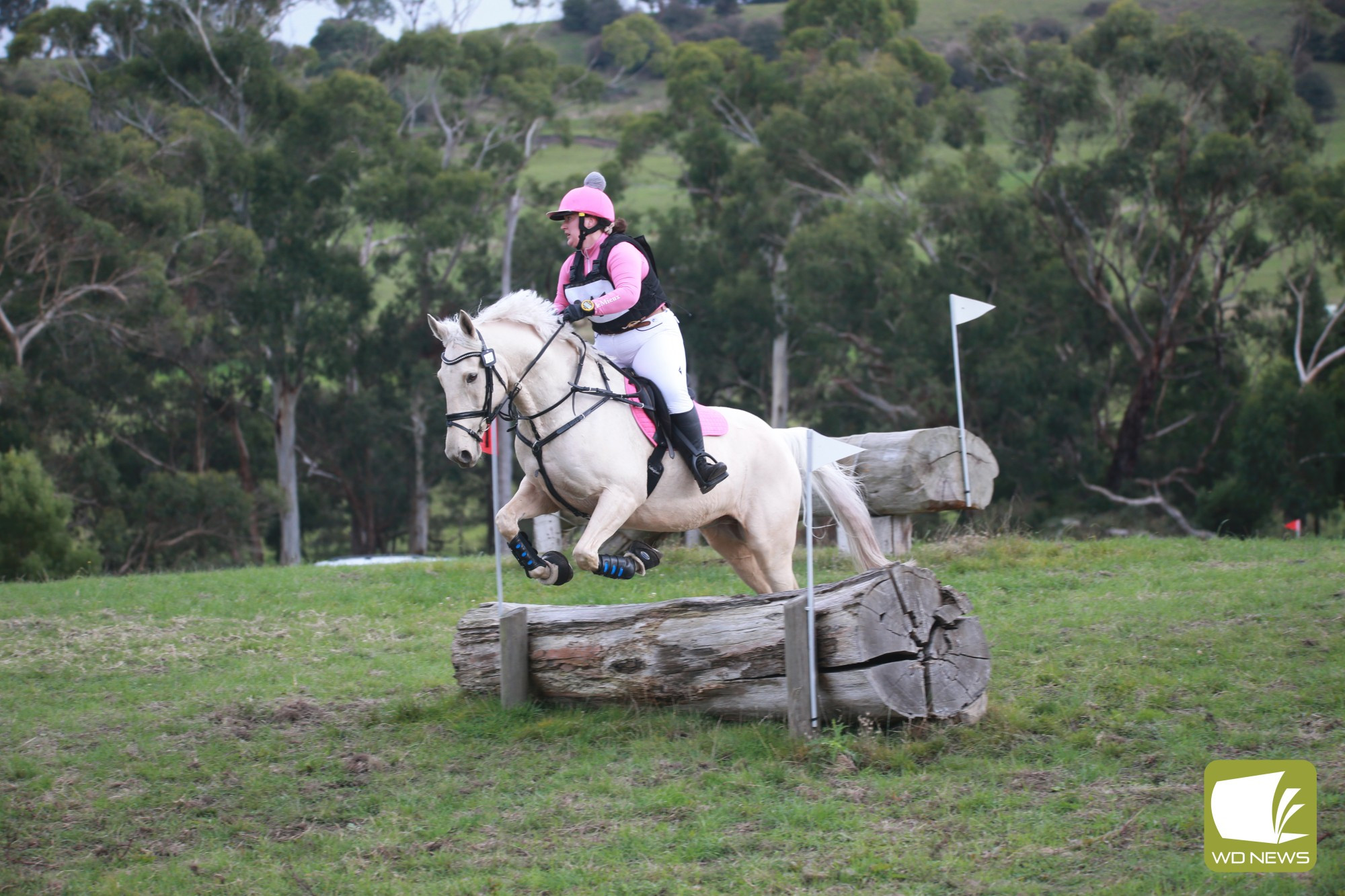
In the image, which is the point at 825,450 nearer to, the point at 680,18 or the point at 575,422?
the point at 575,422

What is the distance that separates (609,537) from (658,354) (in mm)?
1081

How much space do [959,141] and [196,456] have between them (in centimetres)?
2026

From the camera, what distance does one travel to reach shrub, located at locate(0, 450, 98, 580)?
694 inches

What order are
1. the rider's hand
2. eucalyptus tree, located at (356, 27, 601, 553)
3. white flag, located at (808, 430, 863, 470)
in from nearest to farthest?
1. white flag, located at (808, 430, 863, 470)
2. the rider's hand
3. eucalyptus tree, located at (356, 27, 601, 553)

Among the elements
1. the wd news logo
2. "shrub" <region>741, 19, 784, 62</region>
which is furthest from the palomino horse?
"shrub" <region>741, 19, 784, 62</region>

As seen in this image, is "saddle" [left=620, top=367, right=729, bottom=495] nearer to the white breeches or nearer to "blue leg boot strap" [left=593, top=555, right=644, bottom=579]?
the white breeches

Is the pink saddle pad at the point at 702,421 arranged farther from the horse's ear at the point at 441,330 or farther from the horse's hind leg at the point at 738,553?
the horse's ear at the point at 441,330

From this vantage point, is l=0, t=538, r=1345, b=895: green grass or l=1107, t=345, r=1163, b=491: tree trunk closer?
l=0, t=538, r=1345, b=895: green grass

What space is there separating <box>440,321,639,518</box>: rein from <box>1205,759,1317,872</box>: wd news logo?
10.7ft

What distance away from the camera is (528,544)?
598 cm

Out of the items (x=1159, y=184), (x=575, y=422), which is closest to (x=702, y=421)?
(x=575, y=422)

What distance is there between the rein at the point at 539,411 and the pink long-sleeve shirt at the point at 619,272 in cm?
32

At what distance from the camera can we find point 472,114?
3381cm

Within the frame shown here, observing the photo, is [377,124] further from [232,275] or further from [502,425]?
[502,425]
